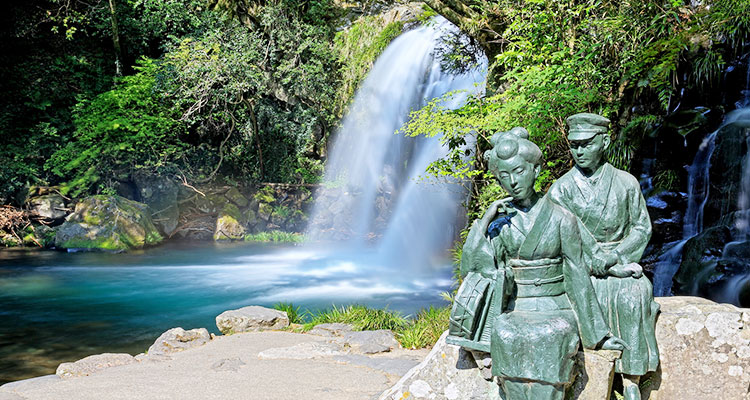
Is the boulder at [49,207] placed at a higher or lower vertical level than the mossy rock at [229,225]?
higher

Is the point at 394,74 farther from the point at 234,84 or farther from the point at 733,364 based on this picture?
the point at 733,364

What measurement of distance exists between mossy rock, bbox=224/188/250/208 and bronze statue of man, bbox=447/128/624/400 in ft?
46.4

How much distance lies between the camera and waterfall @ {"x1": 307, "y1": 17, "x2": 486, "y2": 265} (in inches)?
494

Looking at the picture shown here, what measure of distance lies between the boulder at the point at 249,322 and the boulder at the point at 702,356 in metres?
4.86


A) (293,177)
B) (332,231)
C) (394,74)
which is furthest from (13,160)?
(394,74)

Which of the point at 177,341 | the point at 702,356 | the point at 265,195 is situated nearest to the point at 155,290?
the point at 177,341

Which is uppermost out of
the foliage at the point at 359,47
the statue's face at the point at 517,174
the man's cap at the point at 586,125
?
the foliage at the point at 359,47

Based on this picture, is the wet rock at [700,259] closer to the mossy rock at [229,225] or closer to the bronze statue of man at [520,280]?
the bronze statue of man at [520,280]

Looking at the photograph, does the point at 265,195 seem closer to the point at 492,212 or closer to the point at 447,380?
the point at 447,380

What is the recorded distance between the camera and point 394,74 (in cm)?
1319

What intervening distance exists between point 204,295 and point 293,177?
6648 millimetres

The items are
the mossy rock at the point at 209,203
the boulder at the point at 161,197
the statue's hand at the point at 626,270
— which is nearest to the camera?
the statue's hand at the point at 626,270

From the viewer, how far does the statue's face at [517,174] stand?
237cm

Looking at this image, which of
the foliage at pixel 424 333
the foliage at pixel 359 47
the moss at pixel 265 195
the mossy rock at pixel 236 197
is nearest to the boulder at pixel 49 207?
the mossy rock at pixel 236 197
